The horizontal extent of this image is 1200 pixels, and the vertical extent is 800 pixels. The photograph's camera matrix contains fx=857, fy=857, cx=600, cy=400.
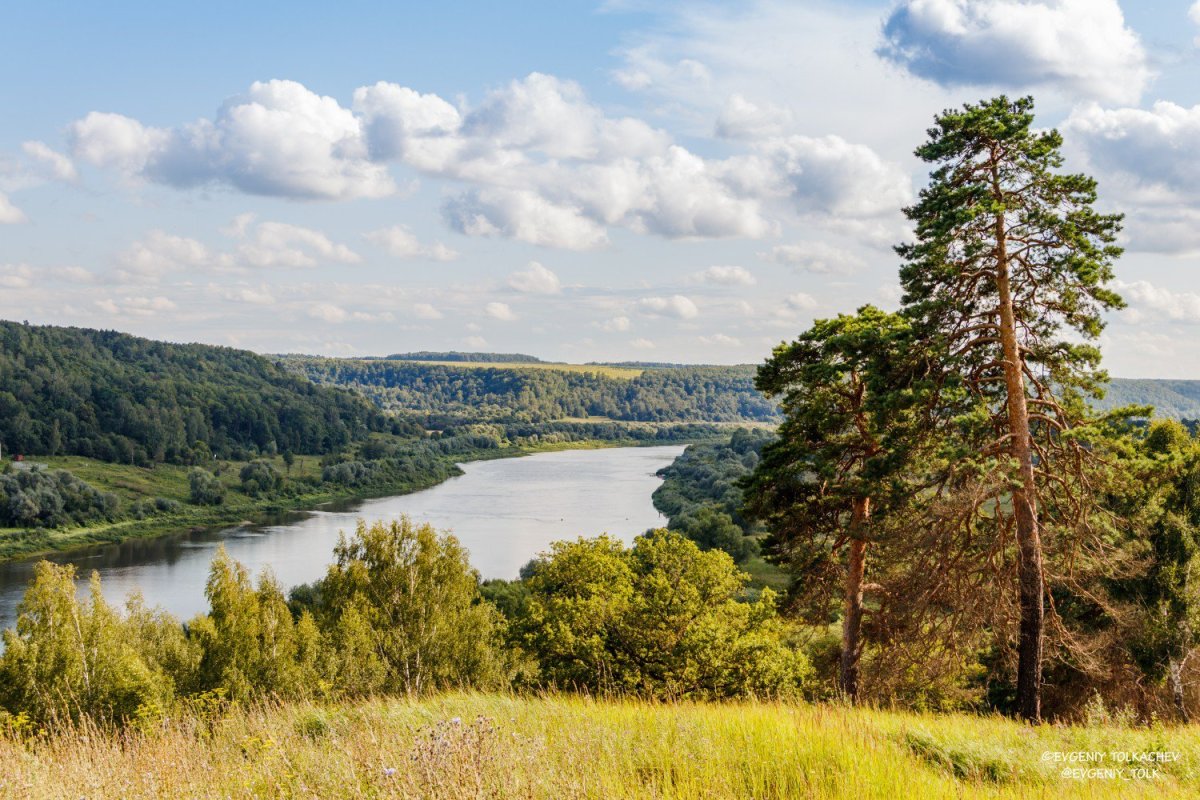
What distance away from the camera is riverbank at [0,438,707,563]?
2820 inches

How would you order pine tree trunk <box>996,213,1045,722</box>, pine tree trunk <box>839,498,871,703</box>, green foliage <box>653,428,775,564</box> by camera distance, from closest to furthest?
1. pine tree trunk <box>996,213,1045,722</box>
2. pine tree trunk <box>839,498,871,703</box>
3. green foliage <box>653,428,775,564</box>

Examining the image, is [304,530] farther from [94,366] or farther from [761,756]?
[94,366]

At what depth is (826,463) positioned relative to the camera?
14367 mm

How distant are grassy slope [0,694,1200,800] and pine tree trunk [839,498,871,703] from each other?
8.15 meters

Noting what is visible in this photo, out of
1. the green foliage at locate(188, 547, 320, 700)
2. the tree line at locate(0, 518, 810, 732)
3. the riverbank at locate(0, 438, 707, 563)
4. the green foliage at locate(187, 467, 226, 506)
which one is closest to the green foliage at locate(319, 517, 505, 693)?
the tree line at locate(0, 518, 810, 732)

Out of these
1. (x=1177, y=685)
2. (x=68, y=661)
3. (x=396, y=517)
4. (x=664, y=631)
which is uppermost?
(x=664, y=631)

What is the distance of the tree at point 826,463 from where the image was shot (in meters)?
14.1

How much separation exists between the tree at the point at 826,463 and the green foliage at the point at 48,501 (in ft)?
260

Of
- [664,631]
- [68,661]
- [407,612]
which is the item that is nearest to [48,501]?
[68,661]

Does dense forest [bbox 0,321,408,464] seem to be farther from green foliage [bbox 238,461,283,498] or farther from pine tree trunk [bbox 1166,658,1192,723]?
pine tree trunk [bbox 1166,658,1192,723]

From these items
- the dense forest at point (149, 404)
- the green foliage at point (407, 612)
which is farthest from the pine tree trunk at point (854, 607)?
the dense forest at point (149, 404)

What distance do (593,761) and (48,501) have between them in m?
89.1

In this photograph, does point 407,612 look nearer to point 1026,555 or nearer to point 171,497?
point 1026,555

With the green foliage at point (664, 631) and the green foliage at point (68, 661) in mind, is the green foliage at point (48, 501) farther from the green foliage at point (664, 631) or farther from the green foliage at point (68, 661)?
the green foliage at point (664, 631)
